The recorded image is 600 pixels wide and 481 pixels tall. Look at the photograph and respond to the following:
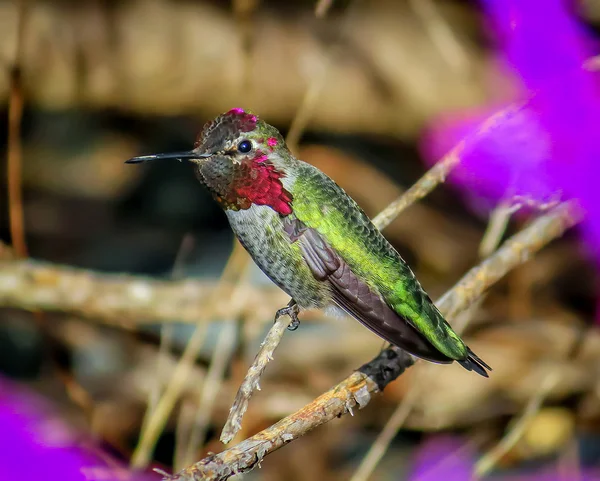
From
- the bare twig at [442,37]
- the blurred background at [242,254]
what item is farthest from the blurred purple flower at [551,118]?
the bare twig at [442,37]

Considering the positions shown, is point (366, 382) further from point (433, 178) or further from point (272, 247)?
point (433, 178)

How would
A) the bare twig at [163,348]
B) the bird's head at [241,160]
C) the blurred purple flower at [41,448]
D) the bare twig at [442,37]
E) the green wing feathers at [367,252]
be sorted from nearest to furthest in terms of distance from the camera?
the bird's head at [241,160]
the green wing feathers at [367,252]
the blurred purple flower at [41,448]
the bare twig at [163,348]
the bare twig at [442,37]

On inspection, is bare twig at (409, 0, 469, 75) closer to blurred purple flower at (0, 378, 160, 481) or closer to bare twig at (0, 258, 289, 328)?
bare twig at (0, 258, 289, 328)

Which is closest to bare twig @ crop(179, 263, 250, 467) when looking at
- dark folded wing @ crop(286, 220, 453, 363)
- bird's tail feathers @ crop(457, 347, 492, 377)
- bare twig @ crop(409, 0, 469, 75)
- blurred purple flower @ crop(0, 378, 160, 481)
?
blurred purple flower @ crop(0, 378, 160, 481)

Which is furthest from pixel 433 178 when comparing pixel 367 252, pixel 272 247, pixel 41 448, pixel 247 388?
pixel 41 448

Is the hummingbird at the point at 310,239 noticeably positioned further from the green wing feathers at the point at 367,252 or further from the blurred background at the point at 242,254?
the blurred background at the point at 242,254

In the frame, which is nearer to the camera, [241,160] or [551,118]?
[241,160]

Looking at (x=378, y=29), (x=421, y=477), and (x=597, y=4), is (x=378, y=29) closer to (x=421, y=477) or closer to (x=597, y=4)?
(x=597, y=4)
